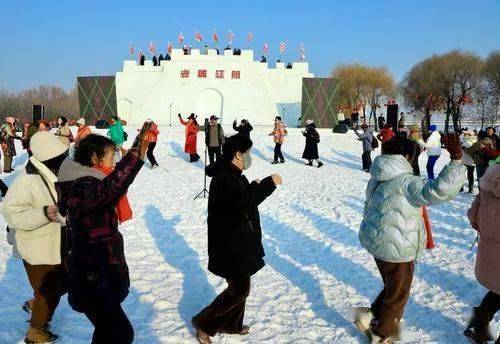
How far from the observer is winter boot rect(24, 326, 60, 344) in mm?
3250

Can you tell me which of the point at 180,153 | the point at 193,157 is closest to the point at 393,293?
the point at 193,157

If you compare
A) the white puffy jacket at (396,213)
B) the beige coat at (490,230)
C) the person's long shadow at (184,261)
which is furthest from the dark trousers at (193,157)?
the beige coat at (490,230)

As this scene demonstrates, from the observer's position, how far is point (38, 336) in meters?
3.25

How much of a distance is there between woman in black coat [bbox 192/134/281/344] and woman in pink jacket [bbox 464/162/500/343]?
1.54m

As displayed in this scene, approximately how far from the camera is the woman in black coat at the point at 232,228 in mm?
2938

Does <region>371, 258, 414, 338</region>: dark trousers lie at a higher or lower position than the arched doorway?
lower

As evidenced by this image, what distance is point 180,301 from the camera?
4.24 m

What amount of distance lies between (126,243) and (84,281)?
4.16 metres

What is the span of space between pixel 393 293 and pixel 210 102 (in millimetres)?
32575

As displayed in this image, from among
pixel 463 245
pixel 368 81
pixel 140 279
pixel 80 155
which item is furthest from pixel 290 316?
pixel 368 81

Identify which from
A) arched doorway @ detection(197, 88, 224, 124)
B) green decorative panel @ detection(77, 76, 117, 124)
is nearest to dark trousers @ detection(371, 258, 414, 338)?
arched doorway @ detection(197, 88, 224, 124)

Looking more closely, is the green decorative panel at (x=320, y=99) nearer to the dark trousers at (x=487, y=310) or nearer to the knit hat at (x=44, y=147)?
the dark trousers at (x=487, y=310)

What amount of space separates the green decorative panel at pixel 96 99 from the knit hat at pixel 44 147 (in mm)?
33438

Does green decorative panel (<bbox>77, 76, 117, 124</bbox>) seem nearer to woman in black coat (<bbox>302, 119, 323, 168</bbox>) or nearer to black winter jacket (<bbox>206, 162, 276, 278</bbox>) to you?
woman in black coat (<bbox>302, 119, 323, 168</bbox>)
